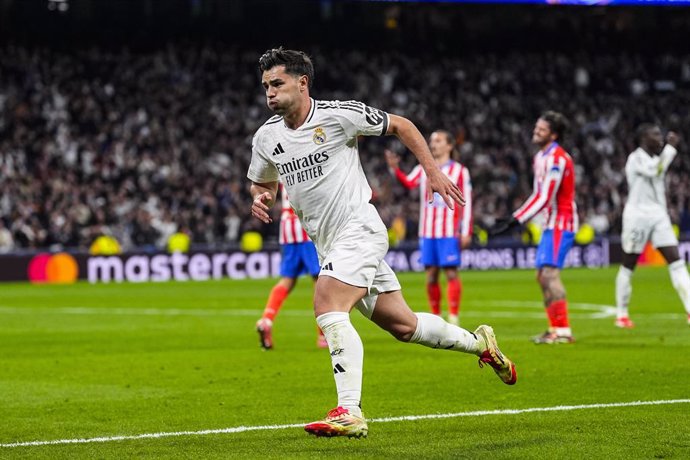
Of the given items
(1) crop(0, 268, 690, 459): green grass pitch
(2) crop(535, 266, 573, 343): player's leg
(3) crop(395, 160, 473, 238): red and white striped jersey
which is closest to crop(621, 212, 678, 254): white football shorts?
(1) crop(0, 268, 690, 459): green grass pitch

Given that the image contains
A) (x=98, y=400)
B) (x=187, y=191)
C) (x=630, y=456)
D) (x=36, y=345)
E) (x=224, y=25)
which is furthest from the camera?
(x=224, y=25)

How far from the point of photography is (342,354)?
6973 mm

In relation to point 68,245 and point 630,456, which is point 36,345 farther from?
point 68,245

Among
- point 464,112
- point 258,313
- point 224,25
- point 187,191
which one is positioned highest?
point 224,25

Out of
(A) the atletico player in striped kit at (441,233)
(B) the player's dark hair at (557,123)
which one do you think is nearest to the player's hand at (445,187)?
(B) the player's dark hair at (557,123)

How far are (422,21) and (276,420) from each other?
130 feet

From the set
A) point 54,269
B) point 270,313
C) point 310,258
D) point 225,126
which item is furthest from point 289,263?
point 225,126

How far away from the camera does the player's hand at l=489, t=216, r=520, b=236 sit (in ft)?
42.3

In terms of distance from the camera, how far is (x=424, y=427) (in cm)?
772

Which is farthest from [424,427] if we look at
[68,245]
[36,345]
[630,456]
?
[68,245]

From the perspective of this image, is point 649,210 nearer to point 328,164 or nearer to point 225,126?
point 328,164

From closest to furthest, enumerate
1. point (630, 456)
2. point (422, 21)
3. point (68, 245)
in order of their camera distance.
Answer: point (630, 456), point (68, 245), point (422, 21)

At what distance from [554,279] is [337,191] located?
257 inches

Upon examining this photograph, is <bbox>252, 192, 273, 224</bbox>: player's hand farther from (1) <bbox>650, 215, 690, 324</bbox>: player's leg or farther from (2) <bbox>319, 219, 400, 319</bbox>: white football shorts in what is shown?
(1) <bbox>650, 215, 690, 324</bbox>: player's leg
